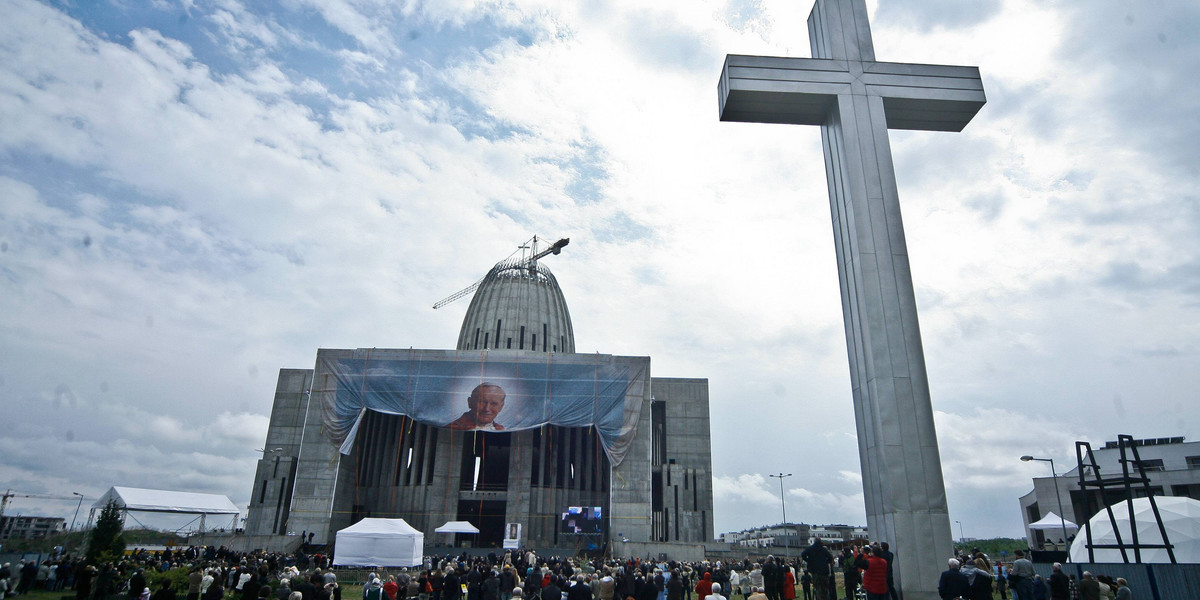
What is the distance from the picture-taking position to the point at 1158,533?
21.7 m

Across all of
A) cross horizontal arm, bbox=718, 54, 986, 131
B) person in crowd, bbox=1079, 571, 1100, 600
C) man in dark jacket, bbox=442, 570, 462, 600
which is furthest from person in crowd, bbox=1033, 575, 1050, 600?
man in dark jacket, bbox=442, 570, 462, 600

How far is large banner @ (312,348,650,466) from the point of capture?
45406 millimetres

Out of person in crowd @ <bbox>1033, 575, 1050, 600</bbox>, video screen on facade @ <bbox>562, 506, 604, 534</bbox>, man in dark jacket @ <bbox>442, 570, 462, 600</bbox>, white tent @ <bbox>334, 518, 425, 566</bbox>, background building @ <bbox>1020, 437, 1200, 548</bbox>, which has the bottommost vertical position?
man in dark jacket @ <bbox>442, 570, 462, 600</bbox>

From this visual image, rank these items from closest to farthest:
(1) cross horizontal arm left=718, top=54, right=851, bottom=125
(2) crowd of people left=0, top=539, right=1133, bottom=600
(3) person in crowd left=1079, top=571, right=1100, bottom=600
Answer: (2) crowd of people left=0, top=539, right=1133, bottom=600
(3) person in crowd left=1079, top=571, right=1100, bottom=600
(1) cross horizontal arm left=718, top=54, right=851, bottom=125

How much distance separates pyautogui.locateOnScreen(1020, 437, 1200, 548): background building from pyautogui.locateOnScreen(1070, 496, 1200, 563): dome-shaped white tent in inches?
1053

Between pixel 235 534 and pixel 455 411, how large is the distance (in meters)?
16.6

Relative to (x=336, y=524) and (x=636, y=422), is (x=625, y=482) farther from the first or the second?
(x=336, y=524)

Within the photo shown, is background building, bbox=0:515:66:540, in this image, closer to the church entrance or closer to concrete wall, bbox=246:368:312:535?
concrete wall, bbox=246:368:312:535

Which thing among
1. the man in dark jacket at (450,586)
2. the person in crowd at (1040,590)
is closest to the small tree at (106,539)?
the man in dark jacket at (450,586)

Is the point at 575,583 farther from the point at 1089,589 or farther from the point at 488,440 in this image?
the point at 488,440

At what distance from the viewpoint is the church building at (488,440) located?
45.4m

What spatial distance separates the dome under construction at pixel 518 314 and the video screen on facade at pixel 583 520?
618 inches

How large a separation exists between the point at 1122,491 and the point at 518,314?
4750cm

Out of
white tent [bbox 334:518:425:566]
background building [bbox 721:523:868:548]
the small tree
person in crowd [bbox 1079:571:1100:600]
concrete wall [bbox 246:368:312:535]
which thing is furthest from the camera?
background building [bbox 721:523:868:548]
